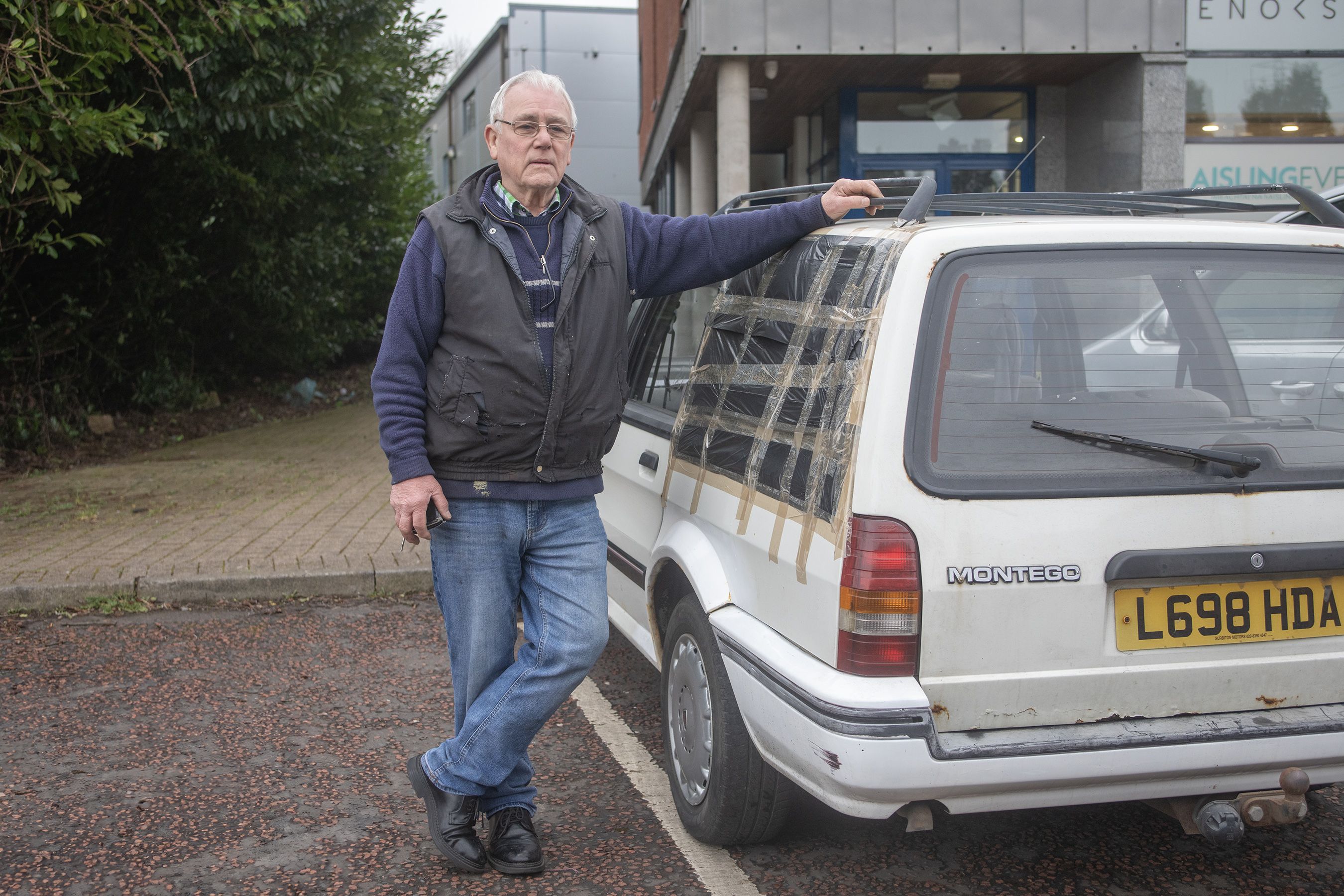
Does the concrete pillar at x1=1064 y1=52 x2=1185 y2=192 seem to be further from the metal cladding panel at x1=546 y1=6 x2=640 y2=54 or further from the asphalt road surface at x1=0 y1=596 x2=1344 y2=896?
the metal cladding panel at x1=546 y1=6 x2=640 y2=54

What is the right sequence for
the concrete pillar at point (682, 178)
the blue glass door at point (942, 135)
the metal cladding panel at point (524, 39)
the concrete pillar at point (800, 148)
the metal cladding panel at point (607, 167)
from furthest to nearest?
1. the metal cladding panel at point (607, 167)
2. the metal cladding panel at point (524, 39)
3. the concrete pillar at point (682, 178)
4. the concrete pillar at point (800, 148)
5. the blue glass door at point (942, 135)

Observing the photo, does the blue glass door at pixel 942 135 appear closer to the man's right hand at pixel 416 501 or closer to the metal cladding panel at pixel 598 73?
the man's right hand at pixel 416 501

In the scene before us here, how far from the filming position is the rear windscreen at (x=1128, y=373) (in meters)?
2.43

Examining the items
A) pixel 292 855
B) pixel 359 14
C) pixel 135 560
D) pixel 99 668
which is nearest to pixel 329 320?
pixel 359 14

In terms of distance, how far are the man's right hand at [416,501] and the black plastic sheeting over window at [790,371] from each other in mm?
737

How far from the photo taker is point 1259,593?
97.3 inches

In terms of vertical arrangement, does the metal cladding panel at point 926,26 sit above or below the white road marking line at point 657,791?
above

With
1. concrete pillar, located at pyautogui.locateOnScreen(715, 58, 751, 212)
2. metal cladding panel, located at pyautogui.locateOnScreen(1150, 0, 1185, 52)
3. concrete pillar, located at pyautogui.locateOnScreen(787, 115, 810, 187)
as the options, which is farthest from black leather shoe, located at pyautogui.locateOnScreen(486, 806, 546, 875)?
concrete pillar, located at pyautogui.locateOnScreen(787, 115, 810, 187)

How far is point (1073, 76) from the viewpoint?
12812 millimetres

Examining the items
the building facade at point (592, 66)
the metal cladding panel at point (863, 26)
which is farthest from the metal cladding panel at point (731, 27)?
the building facade at point (592, 66)

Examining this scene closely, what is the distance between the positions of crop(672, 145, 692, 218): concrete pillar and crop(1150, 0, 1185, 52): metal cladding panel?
30.2ft

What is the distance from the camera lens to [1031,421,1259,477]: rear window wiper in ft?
8.04

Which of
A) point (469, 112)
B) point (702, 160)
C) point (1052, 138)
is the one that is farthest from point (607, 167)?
point (1052, 138)

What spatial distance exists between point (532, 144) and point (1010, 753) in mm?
1772
